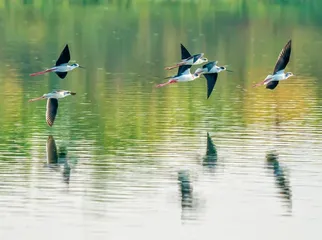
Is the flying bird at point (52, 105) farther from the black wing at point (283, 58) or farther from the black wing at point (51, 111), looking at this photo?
the black wing at point (283, 58)

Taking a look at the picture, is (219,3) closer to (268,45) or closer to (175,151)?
(268,45)

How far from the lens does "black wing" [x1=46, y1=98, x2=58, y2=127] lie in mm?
33219

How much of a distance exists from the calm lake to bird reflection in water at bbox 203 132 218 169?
5 centimetres

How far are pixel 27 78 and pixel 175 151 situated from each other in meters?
15.7

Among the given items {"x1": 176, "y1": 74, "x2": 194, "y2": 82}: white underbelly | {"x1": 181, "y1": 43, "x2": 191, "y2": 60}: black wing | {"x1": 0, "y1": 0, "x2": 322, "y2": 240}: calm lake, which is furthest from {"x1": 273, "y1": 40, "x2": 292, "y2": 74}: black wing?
{"x1": 181, "y1": 43, "x2": 191, "y2": 60}: black wing

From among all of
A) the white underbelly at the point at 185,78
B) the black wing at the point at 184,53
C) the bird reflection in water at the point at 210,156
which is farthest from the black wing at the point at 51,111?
the bird reflection in water at the point at 210,156

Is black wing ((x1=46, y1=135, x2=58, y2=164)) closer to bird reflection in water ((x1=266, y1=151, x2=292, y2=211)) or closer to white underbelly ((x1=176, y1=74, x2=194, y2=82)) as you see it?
white underbelly ((x1=176, y1=74, x2=194, y2=82))

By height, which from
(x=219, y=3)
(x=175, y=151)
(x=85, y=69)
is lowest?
(x=219, y=3)

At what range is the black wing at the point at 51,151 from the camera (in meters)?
30.2

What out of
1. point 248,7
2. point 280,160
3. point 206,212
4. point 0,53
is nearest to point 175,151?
point 280,160

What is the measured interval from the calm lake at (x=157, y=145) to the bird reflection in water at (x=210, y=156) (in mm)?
52

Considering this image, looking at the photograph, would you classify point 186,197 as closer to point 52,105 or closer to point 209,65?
point 52,105

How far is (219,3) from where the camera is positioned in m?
Answer: 78.7

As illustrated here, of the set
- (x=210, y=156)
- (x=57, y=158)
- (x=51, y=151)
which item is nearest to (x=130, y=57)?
(x=51, y=151)
